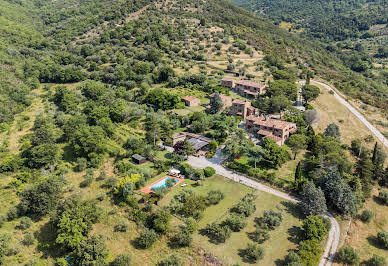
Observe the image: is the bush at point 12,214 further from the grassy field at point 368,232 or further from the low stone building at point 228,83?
the low stone building at point 228,83

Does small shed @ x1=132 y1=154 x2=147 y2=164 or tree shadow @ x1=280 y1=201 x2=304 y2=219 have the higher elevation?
tree shadow @ x1=280 y1=201 x2=304 y2=219

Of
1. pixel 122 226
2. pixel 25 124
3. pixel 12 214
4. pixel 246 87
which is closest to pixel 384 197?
pixel 122 226

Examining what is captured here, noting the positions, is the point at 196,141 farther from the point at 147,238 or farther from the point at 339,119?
the point at 339,119

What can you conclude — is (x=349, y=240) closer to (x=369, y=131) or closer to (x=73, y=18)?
(x=369, y=131)

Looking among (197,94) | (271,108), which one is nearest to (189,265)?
(271,108)

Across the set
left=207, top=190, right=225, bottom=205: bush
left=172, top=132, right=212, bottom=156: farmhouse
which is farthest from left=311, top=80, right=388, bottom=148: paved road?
left=207, top=190, right=225, bottom=205: bush

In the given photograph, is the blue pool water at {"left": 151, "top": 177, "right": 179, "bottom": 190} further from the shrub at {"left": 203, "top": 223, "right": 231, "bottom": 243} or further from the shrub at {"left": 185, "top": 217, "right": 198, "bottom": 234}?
the shrub at {"left": 203, "top": 223, "right": 231, "bottom": 243}

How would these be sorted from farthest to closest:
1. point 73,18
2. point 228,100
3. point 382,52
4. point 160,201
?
point 382,52
point 73,18
point 228,100
point 160,201
